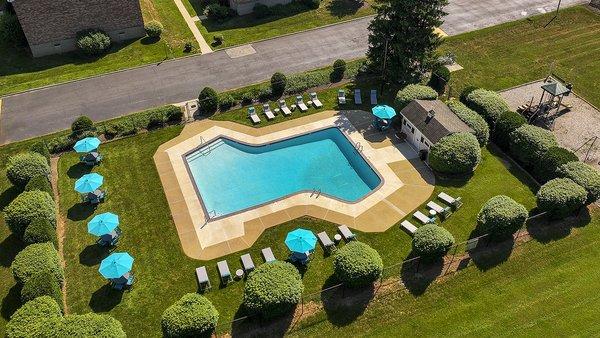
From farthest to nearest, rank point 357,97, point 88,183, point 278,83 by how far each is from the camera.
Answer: point 278,83 < point 357,97 < point 88,183

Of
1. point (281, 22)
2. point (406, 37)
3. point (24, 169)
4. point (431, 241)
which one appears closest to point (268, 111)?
point (406, 37)

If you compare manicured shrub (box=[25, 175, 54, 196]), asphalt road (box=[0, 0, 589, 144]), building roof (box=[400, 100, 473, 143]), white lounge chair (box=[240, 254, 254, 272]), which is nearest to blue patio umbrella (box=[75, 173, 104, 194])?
manicured shrub (box=[25, 175, 54, 196])

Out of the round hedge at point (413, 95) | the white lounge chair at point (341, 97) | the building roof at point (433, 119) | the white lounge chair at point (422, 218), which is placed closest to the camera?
the white lounge chair at point (422, 218)

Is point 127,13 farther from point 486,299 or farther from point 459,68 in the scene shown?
point 486,299

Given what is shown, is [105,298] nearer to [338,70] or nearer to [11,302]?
[11,302]

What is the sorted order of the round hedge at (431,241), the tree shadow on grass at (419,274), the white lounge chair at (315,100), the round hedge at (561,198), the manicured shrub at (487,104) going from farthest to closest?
the white lounge chair at (315,100) < the manicured shrub at (487,104) < the round hedge at (561,198) < the tree shadow on grass at (419,274) < the round hedge at (431,241)

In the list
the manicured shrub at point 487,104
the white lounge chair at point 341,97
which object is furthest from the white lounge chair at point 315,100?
the manicured shrub at point 487,104

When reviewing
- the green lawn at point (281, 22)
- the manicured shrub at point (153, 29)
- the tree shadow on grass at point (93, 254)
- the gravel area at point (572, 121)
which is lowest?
the tree shadow on grass at point (93, 254)

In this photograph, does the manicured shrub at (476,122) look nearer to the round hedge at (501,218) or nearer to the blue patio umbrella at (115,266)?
the round hedge at (501,218)
